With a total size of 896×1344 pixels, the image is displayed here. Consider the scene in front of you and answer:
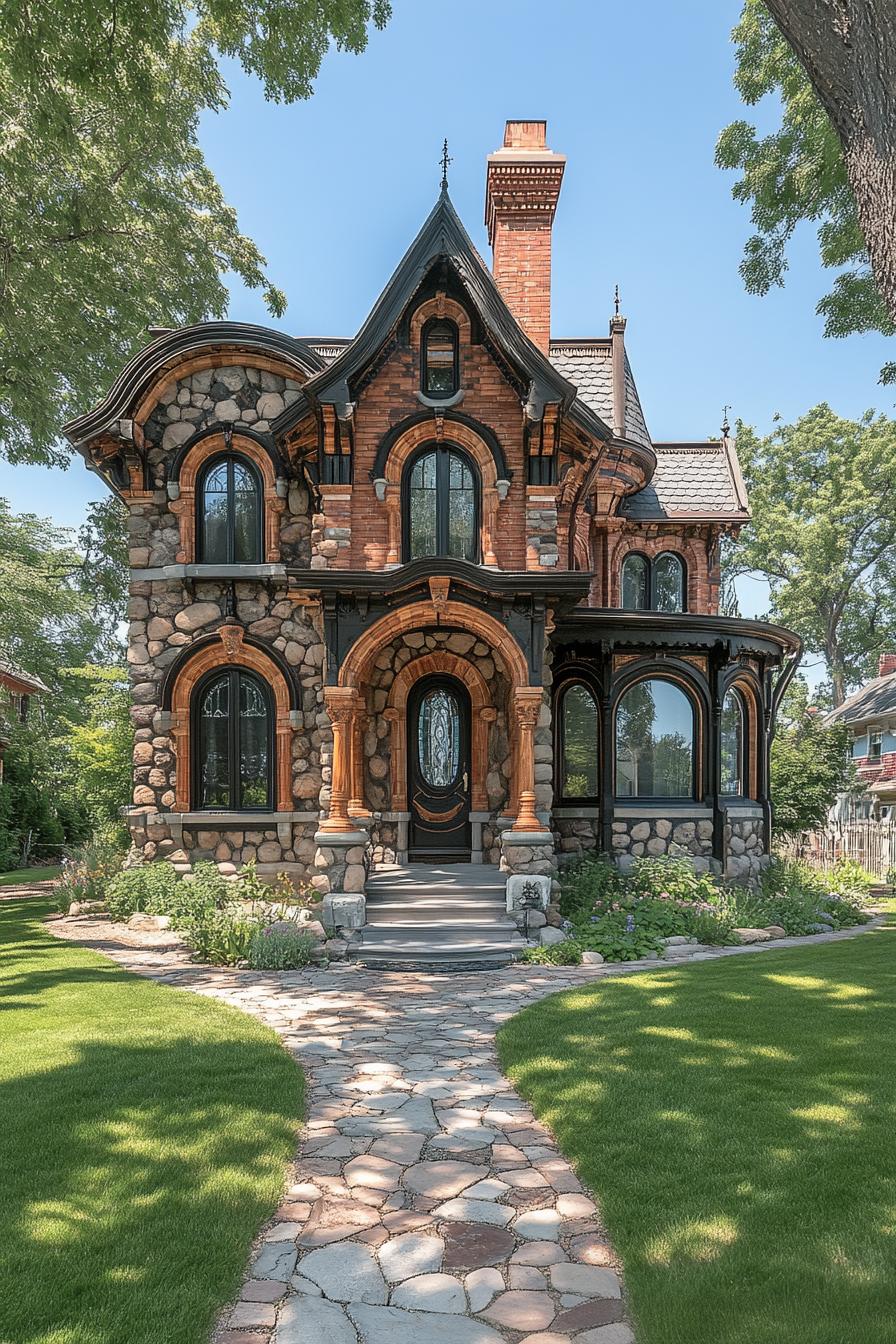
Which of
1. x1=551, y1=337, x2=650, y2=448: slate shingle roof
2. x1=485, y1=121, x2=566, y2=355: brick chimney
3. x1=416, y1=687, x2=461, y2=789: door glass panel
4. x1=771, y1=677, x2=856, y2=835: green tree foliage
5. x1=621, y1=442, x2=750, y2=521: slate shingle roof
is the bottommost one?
x1=771, y1=677, x2=856, y2=835: green tree foliage

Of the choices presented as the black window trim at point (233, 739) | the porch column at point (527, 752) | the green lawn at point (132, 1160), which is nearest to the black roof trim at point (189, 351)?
the black window trim at point (233, 739)

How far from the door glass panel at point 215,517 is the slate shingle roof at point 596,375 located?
669cm

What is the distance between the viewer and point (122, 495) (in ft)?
44.6

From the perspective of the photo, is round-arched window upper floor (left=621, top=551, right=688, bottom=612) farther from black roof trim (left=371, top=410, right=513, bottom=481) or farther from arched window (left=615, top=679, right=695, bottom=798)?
black roof trim (left=371, top=410, right=513, bottom=481)

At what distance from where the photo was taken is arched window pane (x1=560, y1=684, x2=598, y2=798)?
13867mm

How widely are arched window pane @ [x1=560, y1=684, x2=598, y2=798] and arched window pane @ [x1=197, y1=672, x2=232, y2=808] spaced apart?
5214mm

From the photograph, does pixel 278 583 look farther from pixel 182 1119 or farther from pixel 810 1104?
pixel 810 1104

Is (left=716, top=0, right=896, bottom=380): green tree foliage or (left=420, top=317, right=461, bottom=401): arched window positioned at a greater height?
(left=716, top=0, right=896, bottom=380): green tree foliage

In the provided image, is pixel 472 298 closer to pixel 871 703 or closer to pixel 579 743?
pixel 579 743

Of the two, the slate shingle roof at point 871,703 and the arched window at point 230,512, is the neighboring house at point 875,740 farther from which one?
the arched window at point 230,512

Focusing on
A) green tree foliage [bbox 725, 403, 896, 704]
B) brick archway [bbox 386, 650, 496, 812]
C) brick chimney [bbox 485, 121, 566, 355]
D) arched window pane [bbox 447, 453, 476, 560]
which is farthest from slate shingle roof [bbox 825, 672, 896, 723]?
arched window pane [bbox 447, 453, 476, 560]

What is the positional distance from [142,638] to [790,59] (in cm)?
1295

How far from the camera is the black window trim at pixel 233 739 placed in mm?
13258

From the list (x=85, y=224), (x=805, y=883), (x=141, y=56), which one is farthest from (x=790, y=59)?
(x=805, y=883)
